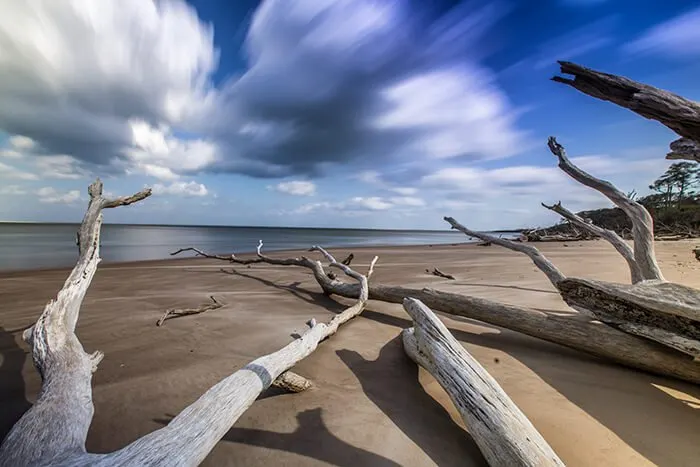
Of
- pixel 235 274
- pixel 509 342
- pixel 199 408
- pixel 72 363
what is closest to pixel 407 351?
pixel 509 342

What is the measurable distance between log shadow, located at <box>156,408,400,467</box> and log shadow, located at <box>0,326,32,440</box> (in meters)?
1.77

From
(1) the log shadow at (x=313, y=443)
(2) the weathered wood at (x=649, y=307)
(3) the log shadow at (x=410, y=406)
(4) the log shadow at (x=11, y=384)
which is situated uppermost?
(2) the weathered wood at (x=649, y=307)

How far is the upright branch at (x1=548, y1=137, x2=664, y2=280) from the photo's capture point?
4.50 meters

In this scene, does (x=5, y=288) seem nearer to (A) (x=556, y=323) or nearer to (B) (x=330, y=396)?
(B) (x=330, y=396)

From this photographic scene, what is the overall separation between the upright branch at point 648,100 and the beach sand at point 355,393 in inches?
86.1

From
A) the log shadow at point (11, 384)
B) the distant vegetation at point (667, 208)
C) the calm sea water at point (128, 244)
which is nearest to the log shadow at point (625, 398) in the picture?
the log shadow at point (11, 384)

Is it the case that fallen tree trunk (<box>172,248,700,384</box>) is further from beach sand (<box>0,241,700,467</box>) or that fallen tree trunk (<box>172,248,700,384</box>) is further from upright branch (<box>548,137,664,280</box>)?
upright branch (<box>548,137,664,280</box>)

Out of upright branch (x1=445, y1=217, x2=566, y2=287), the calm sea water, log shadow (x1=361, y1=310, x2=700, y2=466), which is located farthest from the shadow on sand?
the calm sea water

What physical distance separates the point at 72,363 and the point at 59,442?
3.54 ft

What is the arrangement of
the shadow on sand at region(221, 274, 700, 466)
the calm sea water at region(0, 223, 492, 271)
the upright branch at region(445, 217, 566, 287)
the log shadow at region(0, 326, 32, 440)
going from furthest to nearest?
the calm sea water at region(0, 223, 492, 271), the upright branch at region(445, 217, 566, 287), the log shadow at region(0, 326, 32, 440), the shadow on sand at region(221, 274, 700, 466)

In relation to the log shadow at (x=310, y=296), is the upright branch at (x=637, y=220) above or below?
above

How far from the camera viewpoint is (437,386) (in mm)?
2670

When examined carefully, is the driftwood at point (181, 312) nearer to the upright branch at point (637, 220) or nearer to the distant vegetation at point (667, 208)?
the upright branch at point (637, 220)

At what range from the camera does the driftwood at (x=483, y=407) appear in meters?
1.54
